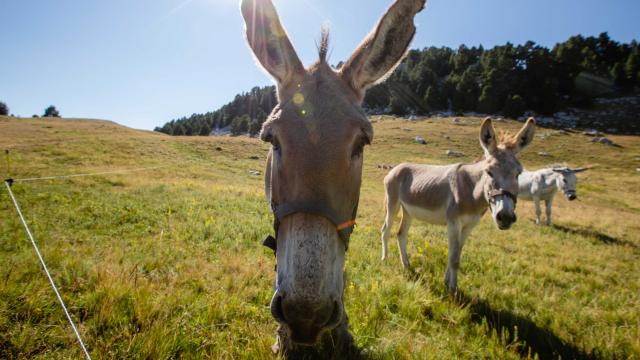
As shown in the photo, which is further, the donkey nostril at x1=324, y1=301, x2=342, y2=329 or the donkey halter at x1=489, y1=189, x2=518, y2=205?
the donkey halter at x1=489, y1=189, x2=518, y2=205

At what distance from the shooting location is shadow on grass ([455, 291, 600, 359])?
11.0 feet

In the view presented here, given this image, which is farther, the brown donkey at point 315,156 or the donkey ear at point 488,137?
the donkey ear at point 488,137

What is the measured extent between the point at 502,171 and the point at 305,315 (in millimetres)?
4466

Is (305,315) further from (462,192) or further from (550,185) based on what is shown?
(550,185)

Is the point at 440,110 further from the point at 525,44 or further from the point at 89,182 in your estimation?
the point at 89,182

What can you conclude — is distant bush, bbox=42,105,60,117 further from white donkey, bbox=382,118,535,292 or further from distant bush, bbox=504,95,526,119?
distant bush, bbox=504,95,526,119

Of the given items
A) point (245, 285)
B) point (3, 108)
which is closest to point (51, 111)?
point (3, 108)

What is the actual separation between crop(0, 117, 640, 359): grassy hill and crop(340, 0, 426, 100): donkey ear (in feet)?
9.01

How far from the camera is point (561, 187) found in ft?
44.8

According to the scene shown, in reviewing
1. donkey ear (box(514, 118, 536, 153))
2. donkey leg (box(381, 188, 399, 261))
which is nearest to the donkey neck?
donkey ear (box(514, 118, 536, 153))

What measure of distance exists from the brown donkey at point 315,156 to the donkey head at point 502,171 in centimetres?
323

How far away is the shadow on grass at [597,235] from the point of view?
10.0 m

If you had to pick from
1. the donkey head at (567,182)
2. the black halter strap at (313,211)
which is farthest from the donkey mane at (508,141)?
the donkey head at (567,182)

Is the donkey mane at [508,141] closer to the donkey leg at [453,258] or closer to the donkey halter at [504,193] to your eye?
the donkey halter at [504,193]
